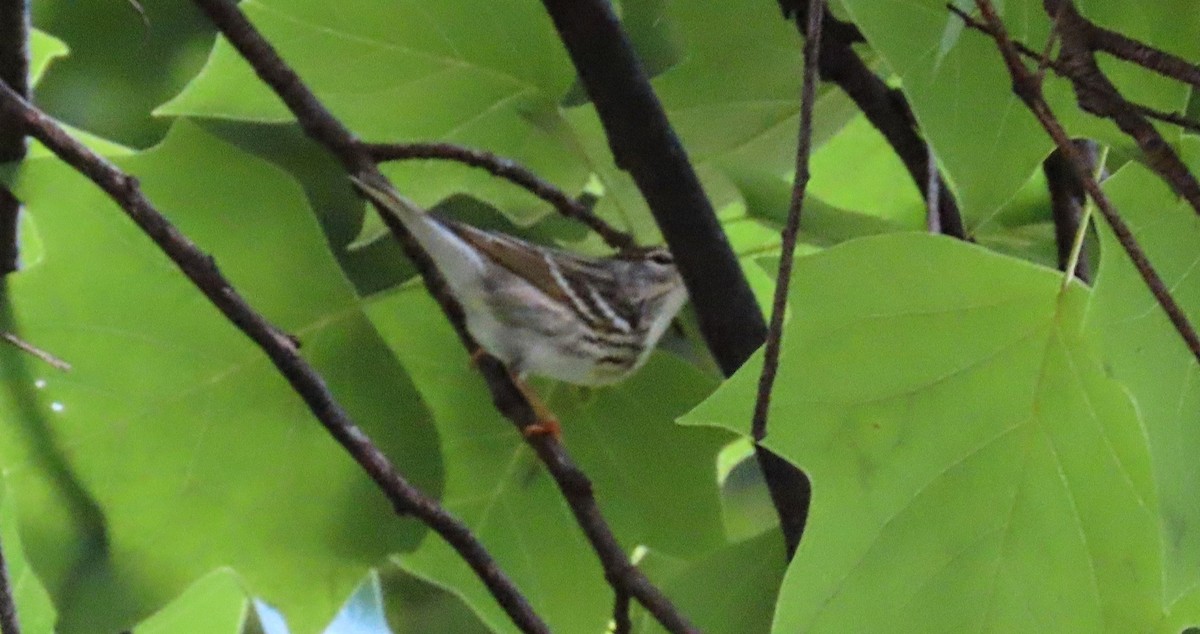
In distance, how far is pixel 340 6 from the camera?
749 millimetres

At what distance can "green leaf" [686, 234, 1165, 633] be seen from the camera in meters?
0.51

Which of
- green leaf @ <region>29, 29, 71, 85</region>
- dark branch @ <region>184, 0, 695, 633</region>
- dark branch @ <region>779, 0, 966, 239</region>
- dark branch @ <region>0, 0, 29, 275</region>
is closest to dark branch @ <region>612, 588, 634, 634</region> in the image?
dark branch @ <region>184, 0, 695, 633</region>

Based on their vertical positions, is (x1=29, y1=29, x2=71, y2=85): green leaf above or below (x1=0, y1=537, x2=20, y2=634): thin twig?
above

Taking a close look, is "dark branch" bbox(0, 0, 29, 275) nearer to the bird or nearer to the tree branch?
the tree branch

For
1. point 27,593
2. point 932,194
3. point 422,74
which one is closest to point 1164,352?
point 932,194

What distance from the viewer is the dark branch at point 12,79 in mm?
707

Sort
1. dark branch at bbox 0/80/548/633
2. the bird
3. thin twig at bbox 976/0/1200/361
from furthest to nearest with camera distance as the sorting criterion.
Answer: the bird
dark branch at bbox 0/80/548/633
thin twig at bbox 976/0/1200/361

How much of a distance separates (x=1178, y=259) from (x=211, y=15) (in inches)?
16.9

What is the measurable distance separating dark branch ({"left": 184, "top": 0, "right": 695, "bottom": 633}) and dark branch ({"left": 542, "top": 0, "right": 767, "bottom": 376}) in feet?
0.32

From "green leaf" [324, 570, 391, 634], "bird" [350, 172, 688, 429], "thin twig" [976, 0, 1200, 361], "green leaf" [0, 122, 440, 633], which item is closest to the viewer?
"thin twig" [976, 0, 1200, 361]

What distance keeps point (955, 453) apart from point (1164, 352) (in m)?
0.08

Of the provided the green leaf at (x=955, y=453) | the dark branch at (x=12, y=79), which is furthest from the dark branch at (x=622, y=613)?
the dark branch at (x=12, y=79)

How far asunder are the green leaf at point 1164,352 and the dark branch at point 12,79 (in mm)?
475

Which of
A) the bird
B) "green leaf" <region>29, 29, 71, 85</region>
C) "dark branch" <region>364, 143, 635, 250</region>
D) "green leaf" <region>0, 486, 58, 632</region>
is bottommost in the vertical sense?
the bird
